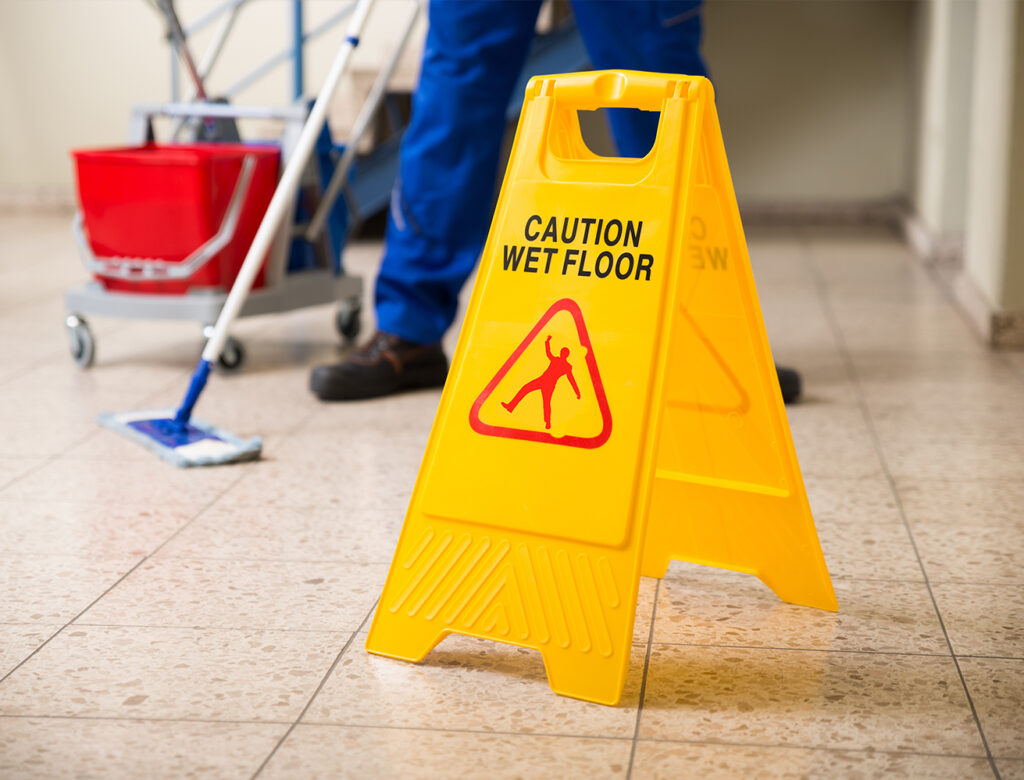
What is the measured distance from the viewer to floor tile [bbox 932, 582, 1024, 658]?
1.21 m

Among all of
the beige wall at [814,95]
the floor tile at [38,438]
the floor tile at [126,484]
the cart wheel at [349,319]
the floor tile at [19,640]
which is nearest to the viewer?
the floor tile at [19,640]

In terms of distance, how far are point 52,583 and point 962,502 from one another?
3.83ft

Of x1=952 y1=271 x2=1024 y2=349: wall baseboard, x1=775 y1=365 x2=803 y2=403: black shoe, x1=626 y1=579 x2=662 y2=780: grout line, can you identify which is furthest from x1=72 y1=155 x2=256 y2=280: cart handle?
x1=952 y1=271 x2=1024 y2=349: wall baseboard

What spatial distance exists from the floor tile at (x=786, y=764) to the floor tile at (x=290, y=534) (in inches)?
21.4

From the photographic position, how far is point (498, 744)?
102 cm

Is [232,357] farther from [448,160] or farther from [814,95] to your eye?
[814,95]

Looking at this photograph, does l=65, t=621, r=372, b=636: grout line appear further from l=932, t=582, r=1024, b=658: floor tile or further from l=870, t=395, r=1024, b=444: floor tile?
l=870, t=395, r=1024, b=444: floor tile

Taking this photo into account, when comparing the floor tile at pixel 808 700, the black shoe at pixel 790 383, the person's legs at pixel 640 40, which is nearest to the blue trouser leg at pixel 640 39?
the person's legs at pixel 640 40

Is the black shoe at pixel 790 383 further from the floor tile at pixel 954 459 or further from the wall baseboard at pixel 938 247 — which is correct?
the wall baseboard at pixel 938 247

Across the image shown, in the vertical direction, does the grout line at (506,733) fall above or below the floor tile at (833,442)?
above

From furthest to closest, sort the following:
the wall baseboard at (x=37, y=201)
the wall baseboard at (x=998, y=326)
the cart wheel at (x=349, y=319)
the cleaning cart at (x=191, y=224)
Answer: the wall baseboard at (x=37, y=201), the cart wheel at (x=349, y=319), the wall baseboard at (x=998, y=326), the cleaning cart at (x=191, y=224)

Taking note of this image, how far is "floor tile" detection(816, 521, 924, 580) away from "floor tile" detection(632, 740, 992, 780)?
1.38ft

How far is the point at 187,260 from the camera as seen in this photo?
7.64ft

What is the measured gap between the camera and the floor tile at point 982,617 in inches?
47.5
